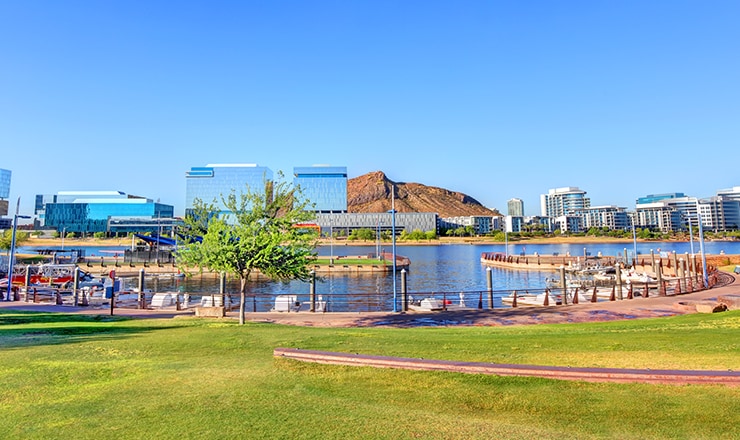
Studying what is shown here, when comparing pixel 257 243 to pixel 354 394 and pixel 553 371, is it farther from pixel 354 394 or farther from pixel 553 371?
pixel 553 371

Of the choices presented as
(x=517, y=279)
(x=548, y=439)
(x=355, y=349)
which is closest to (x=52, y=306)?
(x=355, y=349)

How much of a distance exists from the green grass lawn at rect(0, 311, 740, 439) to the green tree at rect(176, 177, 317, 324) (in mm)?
5937

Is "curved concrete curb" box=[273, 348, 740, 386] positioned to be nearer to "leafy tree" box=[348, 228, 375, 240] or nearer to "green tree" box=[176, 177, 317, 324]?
"green tree" box=[176, 177, 317, 324]

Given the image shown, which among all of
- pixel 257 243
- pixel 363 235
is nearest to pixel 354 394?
pixel 257 243

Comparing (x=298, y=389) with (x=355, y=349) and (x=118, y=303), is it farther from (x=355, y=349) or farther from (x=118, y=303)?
(x=118, y=303)

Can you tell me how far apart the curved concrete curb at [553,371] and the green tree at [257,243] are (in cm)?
955

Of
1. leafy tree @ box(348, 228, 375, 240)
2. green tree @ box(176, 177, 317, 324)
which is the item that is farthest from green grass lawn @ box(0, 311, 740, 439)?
leafy tree @ box(348, 228, 375, 240)

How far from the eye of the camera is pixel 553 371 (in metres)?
7.55

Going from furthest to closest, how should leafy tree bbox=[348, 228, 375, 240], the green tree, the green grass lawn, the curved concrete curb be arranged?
leafy tree bbox=[348, 228, 375, 240]
the green tree
the curved concrete curb
the green grass lawn

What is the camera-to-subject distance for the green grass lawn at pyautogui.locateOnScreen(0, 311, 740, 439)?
5.77 meters

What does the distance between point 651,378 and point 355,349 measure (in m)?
6.05

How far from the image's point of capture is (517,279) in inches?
2458

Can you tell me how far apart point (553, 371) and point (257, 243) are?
12.9 meters

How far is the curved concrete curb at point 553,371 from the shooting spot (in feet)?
22.9
